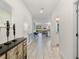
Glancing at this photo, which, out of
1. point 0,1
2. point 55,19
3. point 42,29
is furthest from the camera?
point 42,29

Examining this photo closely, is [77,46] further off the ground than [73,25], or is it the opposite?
[73,25]

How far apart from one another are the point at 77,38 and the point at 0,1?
2551 mm

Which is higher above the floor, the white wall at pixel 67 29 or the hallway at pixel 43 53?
the white wall at pixel 67 29

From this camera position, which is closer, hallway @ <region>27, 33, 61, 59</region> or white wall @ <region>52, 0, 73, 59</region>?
white wall @ <region>52, 0, 73, 59</region>

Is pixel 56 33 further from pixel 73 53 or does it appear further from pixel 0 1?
pixel 0 1

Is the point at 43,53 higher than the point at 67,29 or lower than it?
lower

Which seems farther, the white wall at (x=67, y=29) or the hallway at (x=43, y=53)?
the hallway at (x=43, y=53)

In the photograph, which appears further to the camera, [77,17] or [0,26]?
[77,17]

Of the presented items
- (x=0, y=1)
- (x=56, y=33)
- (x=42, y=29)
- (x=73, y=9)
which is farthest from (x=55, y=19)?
(x=42, y=29)

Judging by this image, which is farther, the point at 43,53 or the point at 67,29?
the point at 43,53

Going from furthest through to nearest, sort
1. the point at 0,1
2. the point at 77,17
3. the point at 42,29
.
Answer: the point at 42,29 → the point at 77,17 → the point at 0,1

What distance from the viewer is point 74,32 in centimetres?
379

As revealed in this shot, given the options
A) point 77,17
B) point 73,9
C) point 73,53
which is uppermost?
point 73,9

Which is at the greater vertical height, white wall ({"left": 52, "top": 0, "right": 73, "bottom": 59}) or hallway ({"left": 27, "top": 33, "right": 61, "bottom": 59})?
white wall ({"left": 52, "top": 0, "right": 73, "bottom": 59})
